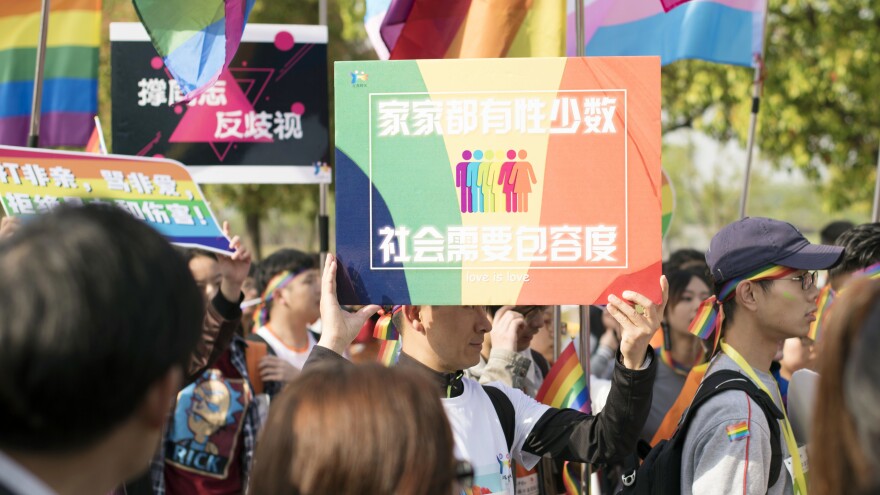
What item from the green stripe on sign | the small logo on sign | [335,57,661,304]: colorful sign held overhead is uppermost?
the green stripe on sign

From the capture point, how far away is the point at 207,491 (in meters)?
4.48

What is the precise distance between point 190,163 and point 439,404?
3722 millimetres

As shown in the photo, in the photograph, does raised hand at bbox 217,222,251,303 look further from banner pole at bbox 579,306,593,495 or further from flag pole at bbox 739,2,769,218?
flag pole at bbox 739,2,769,218

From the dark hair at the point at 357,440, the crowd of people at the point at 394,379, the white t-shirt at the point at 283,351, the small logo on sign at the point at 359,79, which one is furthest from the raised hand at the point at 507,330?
the dark hair at the point at 357,440

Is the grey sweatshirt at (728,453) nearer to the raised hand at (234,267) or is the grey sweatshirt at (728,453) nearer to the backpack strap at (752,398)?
the backpack strap at (752,398)

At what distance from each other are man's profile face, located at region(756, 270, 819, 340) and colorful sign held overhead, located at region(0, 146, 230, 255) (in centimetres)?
207

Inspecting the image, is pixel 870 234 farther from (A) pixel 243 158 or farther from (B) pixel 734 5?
(A) pixel 243 158

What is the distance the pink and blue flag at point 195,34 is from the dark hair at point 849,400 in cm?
267

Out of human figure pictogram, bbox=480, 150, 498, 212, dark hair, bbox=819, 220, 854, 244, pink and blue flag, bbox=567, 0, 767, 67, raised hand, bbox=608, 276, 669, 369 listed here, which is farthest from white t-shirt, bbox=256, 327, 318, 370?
dark hair, bbox=819, 220, 854, 244

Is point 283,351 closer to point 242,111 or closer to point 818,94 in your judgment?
point 242,111

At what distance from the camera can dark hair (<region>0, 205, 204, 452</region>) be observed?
1376 millimetres

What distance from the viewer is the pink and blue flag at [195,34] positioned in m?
3.68

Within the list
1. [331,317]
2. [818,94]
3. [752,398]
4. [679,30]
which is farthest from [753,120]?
[818,94]

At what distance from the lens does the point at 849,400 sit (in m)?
1.45
